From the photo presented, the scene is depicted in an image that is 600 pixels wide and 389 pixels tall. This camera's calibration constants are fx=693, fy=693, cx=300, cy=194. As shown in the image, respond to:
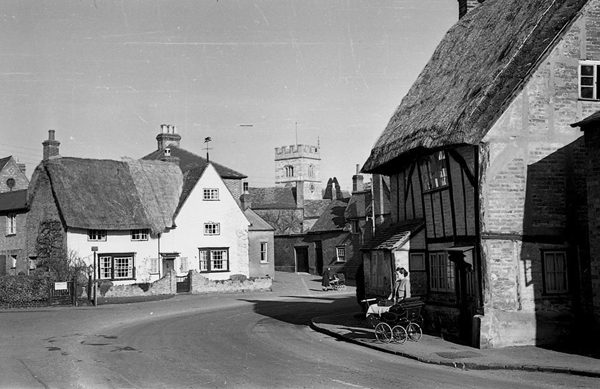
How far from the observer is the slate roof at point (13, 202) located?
146 ft

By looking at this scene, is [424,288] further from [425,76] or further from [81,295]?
[81,295]

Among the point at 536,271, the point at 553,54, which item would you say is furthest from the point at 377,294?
the point at 553,54

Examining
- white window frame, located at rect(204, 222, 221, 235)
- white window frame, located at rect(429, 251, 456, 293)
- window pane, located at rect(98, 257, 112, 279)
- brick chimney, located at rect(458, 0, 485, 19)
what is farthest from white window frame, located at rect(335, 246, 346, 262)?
white window frame, located at rect(429, 251, 456, 293)

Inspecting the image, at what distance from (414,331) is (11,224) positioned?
3399cm

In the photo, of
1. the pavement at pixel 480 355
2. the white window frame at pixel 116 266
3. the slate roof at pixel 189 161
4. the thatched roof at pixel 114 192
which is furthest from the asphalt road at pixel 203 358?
the slate roof at pixel 189 161

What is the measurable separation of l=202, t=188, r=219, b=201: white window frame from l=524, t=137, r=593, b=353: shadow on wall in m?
32.3

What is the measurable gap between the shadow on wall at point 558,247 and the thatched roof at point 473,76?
2005 millimetres

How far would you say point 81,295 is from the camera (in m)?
36.6

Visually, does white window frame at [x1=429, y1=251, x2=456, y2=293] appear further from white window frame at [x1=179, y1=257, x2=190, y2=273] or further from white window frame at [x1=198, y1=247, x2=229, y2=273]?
white window frame at [x1=198, y1=247, x2=229, y2=273]

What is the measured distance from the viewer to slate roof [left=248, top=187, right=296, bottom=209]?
80000 millimetres

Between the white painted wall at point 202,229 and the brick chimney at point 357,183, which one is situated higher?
the brick chimney at point 357,183

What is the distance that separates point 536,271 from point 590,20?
6.77 m

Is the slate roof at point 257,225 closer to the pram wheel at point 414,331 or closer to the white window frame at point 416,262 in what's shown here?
the white window frame at point 416,262

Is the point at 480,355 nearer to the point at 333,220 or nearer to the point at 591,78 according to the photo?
the point at 591,78
